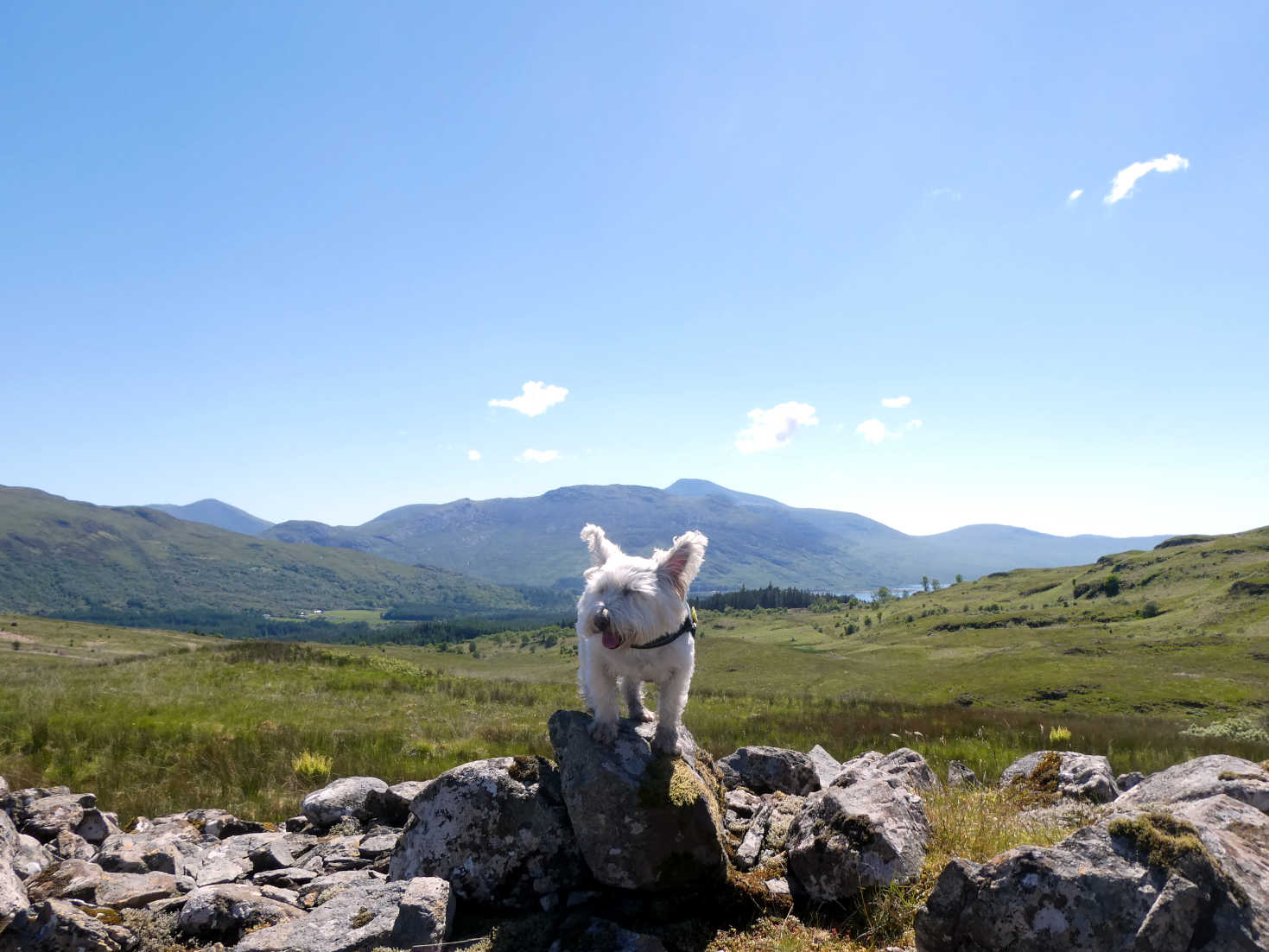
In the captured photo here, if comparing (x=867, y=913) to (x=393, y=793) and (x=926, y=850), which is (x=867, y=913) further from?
(x=393, y=793)

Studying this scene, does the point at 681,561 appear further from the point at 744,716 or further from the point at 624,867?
the point at 744,716

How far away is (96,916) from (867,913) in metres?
6.18

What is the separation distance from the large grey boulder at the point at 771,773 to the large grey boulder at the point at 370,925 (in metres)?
5.71

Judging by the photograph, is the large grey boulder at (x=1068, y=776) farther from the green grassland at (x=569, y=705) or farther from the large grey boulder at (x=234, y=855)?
the large grey boulder at (x=234, y=855)

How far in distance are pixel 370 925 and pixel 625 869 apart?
79.9 inches

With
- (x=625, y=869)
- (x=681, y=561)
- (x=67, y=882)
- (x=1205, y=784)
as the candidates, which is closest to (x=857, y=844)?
(x=625, y=869)

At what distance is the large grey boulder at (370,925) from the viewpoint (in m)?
4.79

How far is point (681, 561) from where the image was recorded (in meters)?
6.38

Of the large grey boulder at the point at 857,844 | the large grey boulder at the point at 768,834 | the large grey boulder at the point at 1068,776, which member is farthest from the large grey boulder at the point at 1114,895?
the large grey boulder at the point at 1068,776

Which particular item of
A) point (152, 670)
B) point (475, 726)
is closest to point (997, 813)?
point (475, 726)

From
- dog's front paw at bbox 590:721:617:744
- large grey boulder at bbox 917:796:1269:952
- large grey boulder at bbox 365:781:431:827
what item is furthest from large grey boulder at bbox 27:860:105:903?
large grey boulder at bbox 917:796:1269:952

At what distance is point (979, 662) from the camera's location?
172 feet

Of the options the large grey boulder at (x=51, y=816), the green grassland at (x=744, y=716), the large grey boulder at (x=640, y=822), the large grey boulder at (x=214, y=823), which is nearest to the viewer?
the large grey boulder at (x=640, y=822)

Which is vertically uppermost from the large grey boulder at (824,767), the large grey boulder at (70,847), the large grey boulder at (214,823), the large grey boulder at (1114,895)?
the large grey boulder at (1114,895)
